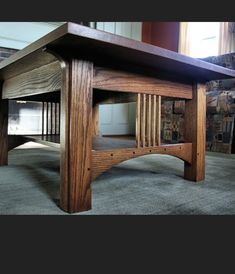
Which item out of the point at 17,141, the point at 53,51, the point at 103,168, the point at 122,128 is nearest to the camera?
the point at 53,51

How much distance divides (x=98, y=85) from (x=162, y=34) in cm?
360

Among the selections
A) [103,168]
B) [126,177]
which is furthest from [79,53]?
[126,177]

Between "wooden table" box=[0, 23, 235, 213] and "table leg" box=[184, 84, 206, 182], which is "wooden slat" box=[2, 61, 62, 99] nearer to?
"wooden table" box=[0, 23, 235, 213]

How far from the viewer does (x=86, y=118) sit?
35.1 inches

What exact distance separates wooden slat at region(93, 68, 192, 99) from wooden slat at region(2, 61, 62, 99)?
0.14 metres

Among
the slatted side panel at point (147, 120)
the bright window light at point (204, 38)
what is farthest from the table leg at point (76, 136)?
the bright window light at point (204, 38)

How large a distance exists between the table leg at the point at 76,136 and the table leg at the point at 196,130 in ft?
2.03

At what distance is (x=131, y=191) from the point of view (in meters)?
1.12

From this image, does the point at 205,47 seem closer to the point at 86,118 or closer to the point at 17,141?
the point at 17,141

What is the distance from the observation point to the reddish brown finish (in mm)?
4000

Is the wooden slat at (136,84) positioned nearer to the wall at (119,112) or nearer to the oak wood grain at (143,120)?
the oak wood grain at (143,120)

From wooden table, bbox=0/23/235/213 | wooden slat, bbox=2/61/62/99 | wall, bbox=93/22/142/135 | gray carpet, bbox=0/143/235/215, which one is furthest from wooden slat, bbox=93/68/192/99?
wall, bbox=93/22/142/135

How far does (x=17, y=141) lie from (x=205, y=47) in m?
2.89

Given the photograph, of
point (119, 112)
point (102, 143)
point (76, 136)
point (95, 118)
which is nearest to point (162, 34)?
point (119, 112)
